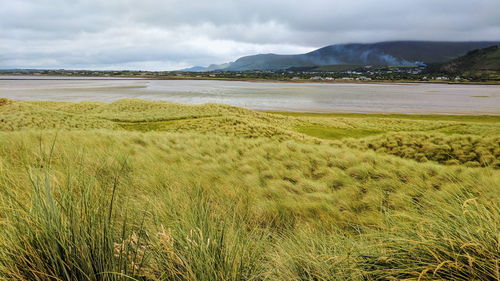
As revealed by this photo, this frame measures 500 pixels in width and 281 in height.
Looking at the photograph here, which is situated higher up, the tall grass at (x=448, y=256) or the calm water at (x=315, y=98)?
the tall grass at (x=448, y=256)

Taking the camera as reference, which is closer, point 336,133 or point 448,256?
point 448,256

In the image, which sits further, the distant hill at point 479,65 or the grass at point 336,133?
the distant hill at point 479,65

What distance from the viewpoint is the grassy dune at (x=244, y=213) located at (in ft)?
5.86

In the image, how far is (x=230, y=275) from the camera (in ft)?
6.35

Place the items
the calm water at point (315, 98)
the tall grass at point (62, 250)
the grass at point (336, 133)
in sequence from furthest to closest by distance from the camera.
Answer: the calm water at point (315, 98)
the grass at point (336, 133)
the tall grass at point (62, 250)

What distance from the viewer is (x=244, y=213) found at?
3459 millimetres

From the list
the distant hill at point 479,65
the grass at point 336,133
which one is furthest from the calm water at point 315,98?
the distant hill at point 479,65

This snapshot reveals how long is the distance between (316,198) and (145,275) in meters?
3.23

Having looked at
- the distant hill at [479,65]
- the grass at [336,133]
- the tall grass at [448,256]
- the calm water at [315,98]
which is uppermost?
the distant hill at [479,65]

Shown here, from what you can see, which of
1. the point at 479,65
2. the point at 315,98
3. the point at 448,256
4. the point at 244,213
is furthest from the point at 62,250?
the point at 479,65

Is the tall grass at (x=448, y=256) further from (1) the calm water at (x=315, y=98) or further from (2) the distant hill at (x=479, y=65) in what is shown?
(2) the distant hill at (x=479, y=65)

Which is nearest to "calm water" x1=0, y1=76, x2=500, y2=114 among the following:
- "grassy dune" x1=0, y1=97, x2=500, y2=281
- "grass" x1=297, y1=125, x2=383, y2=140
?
"grass" x1=297, y1=125, x2=383, y2=140

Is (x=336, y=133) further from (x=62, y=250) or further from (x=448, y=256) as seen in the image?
(x=62, y=250)

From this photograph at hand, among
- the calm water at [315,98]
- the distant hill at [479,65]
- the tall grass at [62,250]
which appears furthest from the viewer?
the distant hill at [479,65]
